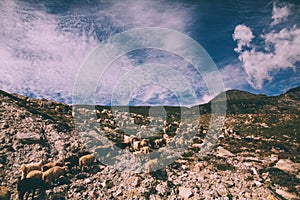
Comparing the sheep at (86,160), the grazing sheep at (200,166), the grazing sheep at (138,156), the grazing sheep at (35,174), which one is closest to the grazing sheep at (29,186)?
the grazing sheep at (35,174)

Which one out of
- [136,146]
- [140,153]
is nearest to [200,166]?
[140,153]

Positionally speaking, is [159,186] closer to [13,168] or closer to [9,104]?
[13,168]

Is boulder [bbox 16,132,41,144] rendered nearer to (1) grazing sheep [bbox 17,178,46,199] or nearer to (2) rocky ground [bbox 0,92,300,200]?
(2) rocky ground [bbox 0,92,300,200]

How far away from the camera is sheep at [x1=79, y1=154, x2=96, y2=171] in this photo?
20692 millimetres

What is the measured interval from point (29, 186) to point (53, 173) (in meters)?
2.03

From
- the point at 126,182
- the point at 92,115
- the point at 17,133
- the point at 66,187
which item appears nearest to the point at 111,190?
the point at 126,182

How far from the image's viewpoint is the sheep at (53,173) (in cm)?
1724

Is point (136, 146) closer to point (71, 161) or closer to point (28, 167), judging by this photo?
point (71, 161)

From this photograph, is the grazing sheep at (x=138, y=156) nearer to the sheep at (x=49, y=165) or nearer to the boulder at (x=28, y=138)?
the sheep at (x=49, y=165)

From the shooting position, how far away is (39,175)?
56.0 ft

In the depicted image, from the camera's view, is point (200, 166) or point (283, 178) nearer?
point (283, 178)

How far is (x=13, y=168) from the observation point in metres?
18.4

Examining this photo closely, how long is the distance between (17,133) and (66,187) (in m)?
11.3

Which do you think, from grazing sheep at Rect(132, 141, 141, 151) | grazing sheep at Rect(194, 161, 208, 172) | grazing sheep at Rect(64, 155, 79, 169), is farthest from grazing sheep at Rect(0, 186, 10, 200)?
grazing sheep at Rect(194, 161, 208, 172)
